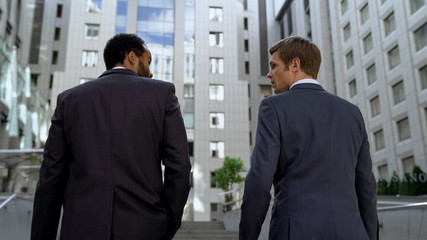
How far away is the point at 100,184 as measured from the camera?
7.51 ft

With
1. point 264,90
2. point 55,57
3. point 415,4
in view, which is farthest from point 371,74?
point 55,57

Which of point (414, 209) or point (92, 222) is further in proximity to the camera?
point (414, 209)

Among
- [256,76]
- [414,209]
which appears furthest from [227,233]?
[256,76]

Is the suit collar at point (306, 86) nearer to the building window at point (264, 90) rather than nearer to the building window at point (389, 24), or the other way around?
the building window at point (389, 24)

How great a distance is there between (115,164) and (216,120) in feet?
123

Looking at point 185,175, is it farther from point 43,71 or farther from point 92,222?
point 43,71

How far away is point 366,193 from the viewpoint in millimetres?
2375

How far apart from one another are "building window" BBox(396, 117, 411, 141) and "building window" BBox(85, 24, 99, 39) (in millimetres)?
25336

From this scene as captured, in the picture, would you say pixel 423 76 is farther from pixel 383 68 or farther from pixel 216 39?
pixel 216 39

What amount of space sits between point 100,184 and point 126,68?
2.45ft

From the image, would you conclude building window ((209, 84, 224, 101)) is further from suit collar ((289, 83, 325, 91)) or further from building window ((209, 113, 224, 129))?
suit collar ((289, 83, 325, 91))

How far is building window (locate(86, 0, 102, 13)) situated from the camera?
1595 inches

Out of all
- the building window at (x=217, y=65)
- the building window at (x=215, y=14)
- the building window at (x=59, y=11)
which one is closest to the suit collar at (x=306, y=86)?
the building window at (x=217, y=65)

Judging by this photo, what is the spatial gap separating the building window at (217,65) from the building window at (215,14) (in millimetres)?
3836
